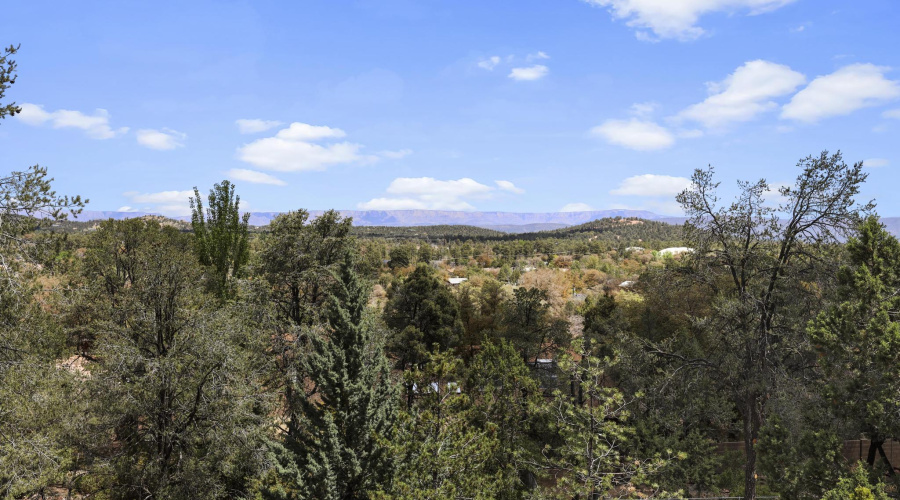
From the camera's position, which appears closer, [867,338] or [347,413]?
[867,338]

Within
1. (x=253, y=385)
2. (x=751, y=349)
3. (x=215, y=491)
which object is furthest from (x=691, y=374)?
(x=215, y=491)

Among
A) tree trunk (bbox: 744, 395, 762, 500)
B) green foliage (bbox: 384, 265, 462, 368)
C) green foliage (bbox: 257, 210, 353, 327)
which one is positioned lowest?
tree trunk (bbox: 744, 395, 762, 500)

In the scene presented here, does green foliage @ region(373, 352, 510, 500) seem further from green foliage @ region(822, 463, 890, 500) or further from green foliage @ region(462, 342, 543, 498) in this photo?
green foliage @ region(822, 463, 890, 500)

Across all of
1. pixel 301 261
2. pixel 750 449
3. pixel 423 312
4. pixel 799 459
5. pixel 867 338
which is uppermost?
pixel 301 261

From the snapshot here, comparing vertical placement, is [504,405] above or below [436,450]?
below

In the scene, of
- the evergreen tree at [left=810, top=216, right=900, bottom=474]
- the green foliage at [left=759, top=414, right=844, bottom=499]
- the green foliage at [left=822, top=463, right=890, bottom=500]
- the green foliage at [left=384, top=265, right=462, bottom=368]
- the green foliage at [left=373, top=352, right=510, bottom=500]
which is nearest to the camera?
the green foliage at [left=822, top=463, right=890, bottom=500]

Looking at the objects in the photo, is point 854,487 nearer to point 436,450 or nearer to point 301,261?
point 436,450

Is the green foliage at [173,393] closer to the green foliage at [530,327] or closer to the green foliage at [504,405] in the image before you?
the green foliage at [504,405]

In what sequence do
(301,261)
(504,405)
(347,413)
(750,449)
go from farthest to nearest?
(301,261)
(504,405)
(750,449)
(347,413)

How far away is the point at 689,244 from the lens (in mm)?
15445

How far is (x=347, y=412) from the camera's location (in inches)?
518

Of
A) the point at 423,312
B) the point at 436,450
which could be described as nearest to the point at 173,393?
the point at 436,450

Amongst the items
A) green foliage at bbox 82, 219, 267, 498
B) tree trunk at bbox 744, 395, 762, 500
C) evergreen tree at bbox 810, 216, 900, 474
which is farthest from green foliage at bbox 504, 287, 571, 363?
green foliage at bbox 82, 219, 267, 498

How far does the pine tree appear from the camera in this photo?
12539mm
